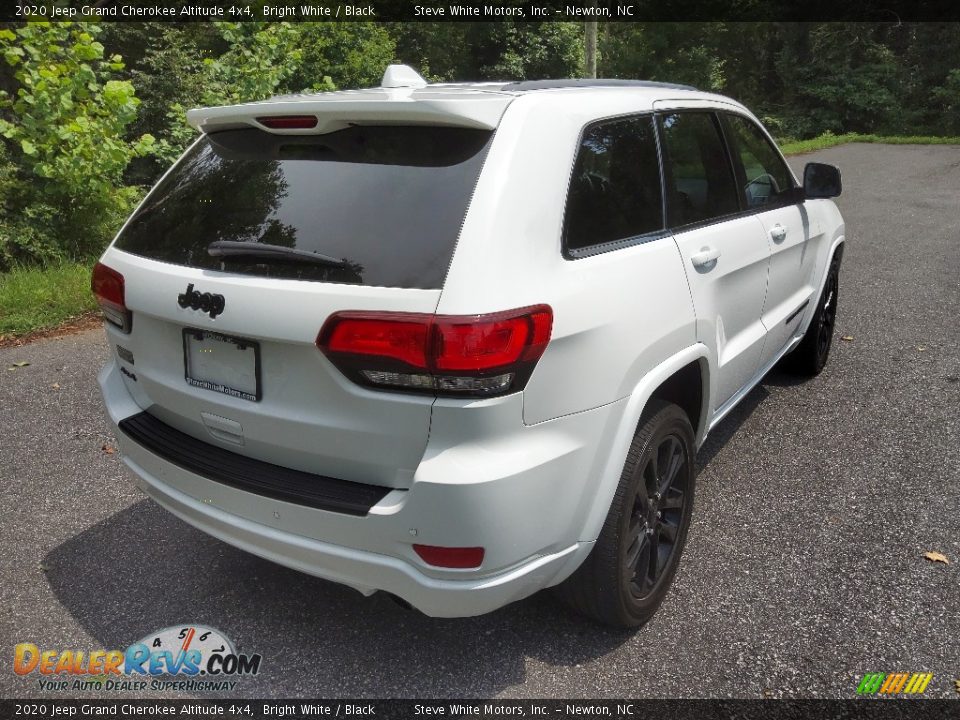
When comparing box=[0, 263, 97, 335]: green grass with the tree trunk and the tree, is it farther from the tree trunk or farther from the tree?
the tree trunk

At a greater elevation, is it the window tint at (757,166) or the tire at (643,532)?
the window tint at (757,166)

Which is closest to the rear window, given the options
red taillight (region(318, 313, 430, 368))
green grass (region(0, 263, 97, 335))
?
red taillight (region(318, 313, 430, 368))

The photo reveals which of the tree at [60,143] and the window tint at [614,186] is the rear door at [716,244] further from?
the tree at [60,143]

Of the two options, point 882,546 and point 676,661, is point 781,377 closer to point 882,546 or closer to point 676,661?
point 882,546

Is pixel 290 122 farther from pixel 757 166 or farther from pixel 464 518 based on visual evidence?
pixel 757 166

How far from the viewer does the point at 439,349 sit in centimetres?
193

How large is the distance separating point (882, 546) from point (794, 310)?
1417 millimetres

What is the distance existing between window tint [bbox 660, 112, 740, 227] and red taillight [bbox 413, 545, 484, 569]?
4.90ft

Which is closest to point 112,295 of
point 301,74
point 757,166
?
point 757,166

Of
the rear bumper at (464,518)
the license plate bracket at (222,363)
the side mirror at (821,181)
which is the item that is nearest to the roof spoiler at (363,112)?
the license plate bracket at (222,363)

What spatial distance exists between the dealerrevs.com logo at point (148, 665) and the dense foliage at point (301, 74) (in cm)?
586

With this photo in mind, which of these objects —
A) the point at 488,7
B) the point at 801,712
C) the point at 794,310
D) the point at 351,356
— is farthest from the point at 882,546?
the point at 488,7

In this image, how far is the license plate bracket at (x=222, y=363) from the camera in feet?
7.32

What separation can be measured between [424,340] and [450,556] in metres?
0.59
